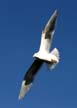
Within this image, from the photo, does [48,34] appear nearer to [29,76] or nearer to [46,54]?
[46,54]

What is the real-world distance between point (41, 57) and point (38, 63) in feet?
5.55

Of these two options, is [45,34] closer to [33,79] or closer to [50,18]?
[50,18]

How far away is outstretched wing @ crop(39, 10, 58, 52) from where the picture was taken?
36500mm

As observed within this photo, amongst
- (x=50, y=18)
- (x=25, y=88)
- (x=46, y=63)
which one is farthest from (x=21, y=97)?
(x=50, y=18)

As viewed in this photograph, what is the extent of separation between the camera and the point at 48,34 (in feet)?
121

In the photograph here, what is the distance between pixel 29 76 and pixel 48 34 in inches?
145

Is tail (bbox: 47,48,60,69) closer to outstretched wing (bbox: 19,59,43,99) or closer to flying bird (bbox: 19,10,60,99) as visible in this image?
flying bird (bbox: 19,10,60,99)

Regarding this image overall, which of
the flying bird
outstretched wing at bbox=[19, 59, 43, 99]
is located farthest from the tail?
outstretched wing at bbox=[19, 59, 43, 99]

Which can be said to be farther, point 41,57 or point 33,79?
point 33,79

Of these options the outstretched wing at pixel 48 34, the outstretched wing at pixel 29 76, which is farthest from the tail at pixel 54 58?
the outstretched wing at pixel 29 76

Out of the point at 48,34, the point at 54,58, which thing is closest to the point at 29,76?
the point at 54,58

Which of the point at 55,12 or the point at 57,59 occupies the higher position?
the point at 55,12

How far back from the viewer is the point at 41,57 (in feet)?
118

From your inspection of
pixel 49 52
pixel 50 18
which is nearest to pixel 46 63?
pixel 49 52
